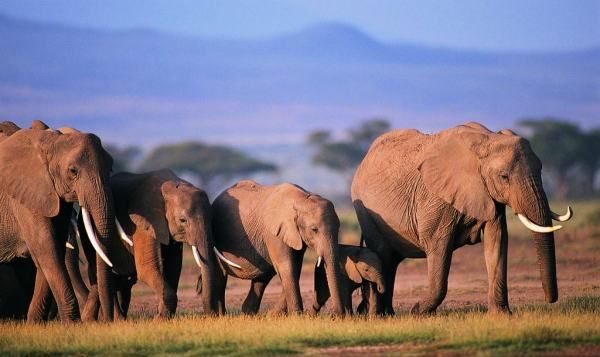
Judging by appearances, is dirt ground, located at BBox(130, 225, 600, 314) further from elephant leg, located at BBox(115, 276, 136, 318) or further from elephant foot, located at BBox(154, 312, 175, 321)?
elephant foot, located at BBox(154, 312, 175, 321)

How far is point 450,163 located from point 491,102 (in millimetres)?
154191

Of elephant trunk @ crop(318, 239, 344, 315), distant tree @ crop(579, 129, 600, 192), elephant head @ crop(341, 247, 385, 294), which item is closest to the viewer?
elephant trunk @ crop(318, 239, 344, 315)

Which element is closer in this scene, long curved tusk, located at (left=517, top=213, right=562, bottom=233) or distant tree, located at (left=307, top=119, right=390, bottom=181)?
long curved tusk, located at (left=517, top=213, right=562, bottom=233)

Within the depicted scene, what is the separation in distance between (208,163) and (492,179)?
5452cm

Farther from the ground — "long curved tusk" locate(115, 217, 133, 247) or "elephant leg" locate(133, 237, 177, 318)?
"long curved tusk" locate(115, 217, 133, 247)

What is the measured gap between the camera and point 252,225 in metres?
15.2

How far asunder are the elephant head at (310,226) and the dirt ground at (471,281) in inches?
84.2

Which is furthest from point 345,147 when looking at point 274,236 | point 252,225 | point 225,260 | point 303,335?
point 303,335

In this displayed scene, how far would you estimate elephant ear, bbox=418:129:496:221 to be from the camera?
1370 centimetres

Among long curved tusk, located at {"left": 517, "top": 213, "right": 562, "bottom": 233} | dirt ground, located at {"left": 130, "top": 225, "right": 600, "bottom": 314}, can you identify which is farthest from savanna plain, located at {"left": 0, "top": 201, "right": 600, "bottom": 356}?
dirt ground, located at {"left": 130, "top": 225, "right": 600, "bottom": 314}

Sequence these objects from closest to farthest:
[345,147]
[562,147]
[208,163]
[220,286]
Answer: [220,286] < [562,147] < [208,163] < [345,147]

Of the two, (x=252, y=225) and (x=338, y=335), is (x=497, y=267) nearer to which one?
(x=338, y=335)

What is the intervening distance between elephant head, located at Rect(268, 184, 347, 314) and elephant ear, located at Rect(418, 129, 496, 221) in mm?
1177

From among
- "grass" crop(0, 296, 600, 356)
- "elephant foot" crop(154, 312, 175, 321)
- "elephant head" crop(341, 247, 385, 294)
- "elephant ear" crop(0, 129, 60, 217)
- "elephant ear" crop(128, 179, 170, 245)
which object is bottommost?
"grass" crop(0, 296, 600, 356)
